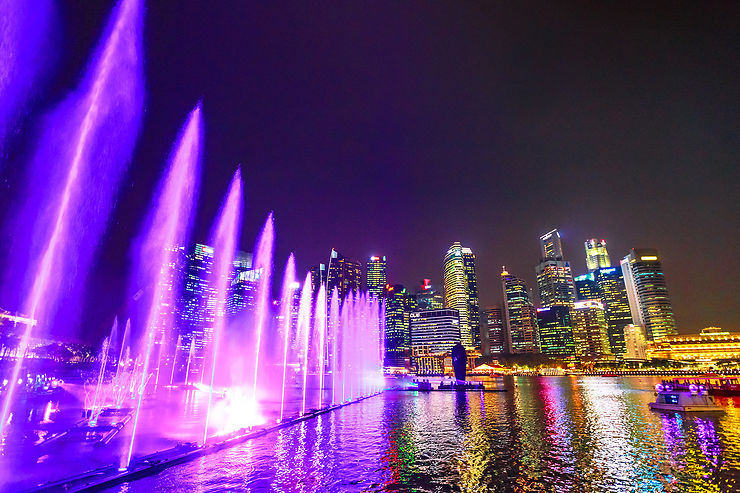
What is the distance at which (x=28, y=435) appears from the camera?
97.4 ft

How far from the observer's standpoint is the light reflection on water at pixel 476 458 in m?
16.6

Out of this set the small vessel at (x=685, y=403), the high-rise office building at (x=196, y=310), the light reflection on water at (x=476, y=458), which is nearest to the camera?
the light reflection on water at (x=476, y=458)

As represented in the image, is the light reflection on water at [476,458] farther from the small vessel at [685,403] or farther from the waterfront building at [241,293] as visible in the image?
the waterfront building at [241,293]

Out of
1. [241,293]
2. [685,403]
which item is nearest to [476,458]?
[685,403]

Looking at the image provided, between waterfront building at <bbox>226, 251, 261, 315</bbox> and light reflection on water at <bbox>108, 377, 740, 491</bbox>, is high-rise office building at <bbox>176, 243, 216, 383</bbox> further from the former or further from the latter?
light reflection on water at <bbox>108, 377, 740, 491</bbox>

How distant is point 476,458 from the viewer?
21.2 m

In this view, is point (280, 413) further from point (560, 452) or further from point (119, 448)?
point (560, 452)

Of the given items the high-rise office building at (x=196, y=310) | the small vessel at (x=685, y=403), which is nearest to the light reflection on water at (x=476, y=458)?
the small vessel at (x=685, y=403)

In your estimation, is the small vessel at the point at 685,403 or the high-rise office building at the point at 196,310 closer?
the small vessel at the point at 685,403

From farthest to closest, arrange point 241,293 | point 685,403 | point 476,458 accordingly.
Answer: point 241,293 < point 685,403 < point 476,458

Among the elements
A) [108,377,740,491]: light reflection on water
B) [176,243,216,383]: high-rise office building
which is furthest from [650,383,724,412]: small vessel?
[176,243,216,383]: high-rise office building

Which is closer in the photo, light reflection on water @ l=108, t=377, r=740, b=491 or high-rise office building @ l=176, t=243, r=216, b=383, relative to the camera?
light reflection on water @ l=108, t=377, r=740, b=491

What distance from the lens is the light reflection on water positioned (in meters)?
16.6

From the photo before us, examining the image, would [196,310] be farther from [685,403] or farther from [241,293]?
[685,403]
